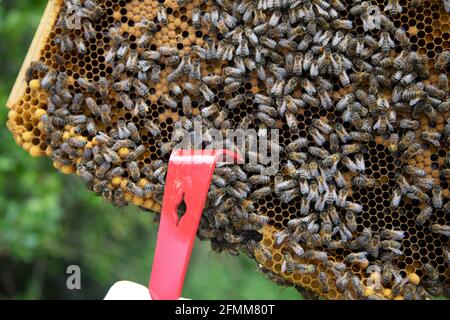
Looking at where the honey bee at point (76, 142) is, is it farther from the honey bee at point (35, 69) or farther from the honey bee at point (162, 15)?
the honey bee at point (162, 15)

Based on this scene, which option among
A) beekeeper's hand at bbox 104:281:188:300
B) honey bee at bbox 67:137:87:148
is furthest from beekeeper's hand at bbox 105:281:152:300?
honey bee at bbox 67:137:87:148

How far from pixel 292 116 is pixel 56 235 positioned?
5.42 m

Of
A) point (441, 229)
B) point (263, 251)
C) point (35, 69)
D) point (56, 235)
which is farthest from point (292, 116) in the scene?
point (56, 235)

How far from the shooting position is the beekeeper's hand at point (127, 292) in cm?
408

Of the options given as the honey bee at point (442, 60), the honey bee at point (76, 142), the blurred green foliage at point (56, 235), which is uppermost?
the honey bee at point (442, 60)

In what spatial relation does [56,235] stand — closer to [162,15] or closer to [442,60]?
[162,15]

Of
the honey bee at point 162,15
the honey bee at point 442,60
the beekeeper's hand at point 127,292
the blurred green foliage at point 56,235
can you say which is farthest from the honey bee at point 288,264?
the blurred green foliage at point 56,235

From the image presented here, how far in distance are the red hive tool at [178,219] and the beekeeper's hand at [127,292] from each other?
0.32 ft

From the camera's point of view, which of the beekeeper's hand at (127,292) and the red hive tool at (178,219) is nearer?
the beekeeper's hand at (127,292)

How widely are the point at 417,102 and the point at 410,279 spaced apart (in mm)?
1305

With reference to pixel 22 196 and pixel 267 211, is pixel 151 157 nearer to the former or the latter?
pixel 267 211

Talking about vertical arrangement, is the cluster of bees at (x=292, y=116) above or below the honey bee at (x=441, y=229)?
above

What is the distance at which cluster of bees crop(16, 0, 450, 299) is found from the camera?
4395mm
